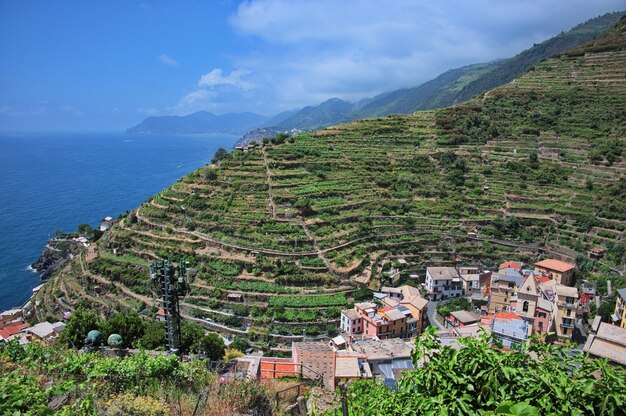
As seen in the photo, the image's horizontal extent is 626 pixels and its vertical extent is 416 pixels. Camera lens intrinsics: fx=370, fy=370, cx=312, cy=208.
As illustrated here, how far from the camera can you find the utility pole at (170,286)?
438 inches

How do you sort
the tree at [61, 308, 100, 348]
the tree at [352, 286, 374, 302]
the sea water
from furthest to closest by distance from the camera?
the sea water, the tree at [352, 286, 374, 302], the tree at [61, 308, 100, 348]

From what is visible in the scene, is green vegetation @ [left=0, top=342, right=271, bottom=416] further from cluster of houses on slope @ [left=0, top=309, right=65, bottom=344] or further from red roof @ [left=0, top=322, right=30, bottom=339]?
red roof @ [left=0, top=322, right=30, bottom=339]

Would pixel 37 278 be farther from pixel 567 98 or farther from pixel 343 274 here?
pixel 567 98

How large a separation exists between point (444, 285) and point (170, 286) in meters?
23.9

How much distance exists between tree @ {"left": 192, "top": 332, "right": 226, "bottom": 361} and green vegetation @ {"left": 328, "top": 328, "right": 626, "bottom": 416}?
14.6 meters

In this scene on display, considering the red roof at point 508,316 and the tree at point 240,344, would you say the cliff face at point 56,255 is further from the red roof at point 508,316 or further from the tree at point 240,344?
the red roof at point 508,316

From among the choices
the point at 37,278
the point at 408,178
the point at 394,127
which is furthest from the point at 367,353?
the point at 37,278

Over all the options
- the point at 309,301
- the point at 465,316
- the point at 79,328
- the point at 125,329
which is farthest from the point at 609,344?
the point at 79,328

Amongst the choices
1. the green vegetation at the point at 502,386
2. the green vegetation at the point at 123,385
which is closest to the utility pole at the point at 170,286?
the green vegetation at the point at 123,385

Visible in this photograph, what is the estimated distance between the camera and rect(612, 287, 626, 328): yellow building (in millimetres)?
21784

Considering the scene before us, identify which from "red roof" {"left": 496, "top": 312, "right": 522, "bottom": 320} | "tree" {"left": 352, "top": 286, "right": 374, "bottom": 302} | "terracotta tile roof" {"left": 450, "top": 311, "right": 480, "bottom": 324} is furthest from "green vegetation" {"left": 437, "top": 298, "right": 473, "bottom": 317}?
"tree" {"left": 352, "top": 286, "right": 374, "bottom": 302}

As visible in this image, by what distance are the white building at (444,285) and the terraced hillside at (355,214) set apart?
9.02 ft

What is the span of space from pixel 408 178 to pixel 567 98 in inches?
1145

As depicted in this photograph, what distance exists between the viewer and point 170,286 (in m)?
11.2
